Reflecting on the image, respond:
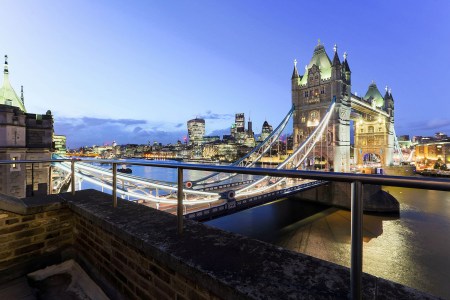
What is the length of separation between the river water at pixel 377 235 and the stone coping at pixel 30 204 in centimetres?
1477

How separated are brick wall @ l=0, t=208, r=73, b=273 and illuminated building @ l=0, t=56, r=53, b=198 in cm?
1368

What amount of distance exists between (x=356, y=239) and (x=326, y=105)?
38488 millimetres

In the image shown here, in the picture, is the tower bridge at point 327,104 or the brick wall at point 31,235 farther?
the tower bridge at point 327,104

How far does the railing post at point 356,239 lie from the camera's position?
1161mm

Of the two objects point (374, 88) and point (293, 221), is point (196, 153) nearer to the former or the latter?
point (374, 88)

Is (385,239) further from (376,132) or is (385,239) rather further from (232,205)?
(376,132)

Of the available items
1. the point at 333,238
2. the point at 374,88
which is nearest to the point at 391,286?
the point at 333,238

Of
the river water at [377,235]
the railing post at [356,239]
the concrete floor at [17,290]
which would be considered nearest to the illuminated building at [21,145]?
the river water at [377,235]

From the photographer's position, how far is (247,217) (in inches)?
916

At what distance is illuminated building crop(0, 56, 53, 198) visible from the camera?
50.7 feet

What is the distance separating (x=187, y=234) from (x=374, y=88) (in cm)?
7120

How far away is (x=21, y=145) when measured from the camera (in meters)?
16.5

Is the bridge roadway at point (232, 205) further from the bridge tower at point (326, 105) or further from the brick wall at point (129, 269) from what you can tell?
the bridge tower at point (326, 105)

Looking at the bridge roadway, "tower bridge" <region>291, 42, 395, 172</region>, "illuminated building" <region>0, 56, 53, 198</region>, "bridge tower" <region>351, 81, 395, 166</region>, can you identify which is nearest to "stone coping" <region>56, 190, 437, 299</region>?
the bridge roadway
